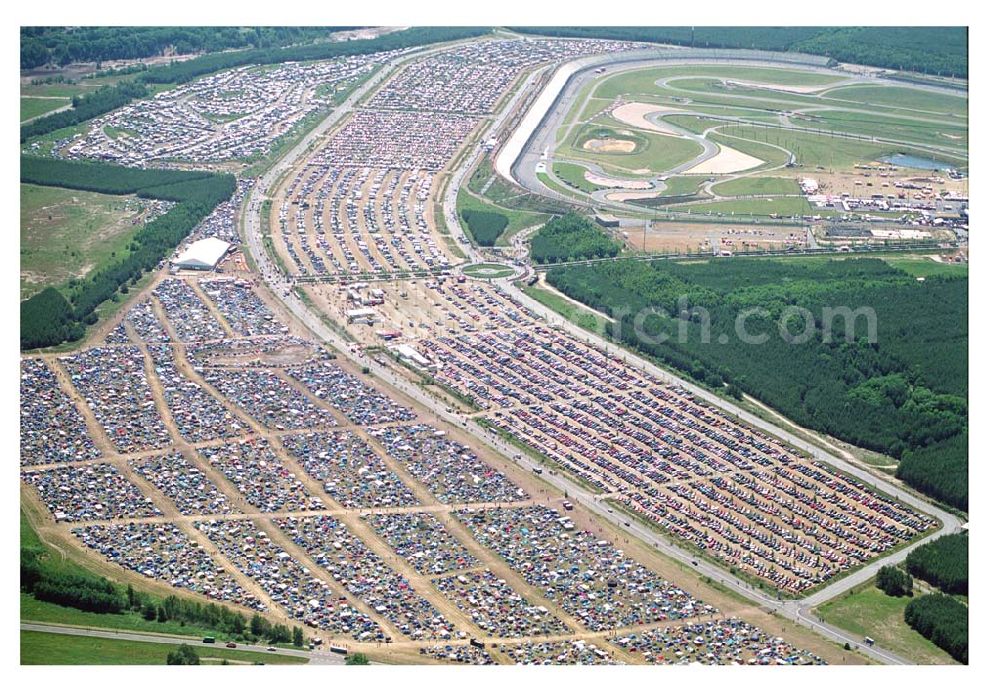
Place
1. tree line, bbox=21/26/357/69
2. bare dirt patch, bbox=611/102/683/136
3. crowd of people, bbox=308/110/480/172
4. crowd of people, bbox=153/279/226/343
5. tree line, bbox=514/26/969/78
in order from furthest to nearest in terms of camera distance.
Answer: tree line, bbox=514/26/969/78 < tree line, bbox=21/26/357/69 < bare dirt patch, bbox=611/102/683/136 < crowd of people, bbox=308/110/480/172 < crowd of people, bbox=153/279/226/343

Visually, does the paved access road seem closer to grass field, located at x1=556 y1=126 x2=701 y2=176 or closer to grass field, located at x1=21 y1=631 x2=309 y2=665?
grass field, located at x1=556 y1=126 x2=701 y2=176

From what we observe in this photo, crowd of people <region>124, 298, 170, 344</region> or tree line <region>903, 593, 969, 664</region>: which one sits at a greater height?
crowd of people <region>124, 298, 170, 344</region>

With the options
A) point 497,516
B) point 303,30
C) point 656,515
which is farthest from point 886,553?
point 303,30

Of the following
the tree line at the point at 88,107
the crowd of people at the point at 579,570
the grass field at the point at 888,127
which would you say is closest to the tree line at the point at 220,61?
the tree line at the point at 88,107

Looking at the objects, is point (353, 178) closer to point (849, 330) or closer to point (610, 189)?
point (610, 189)

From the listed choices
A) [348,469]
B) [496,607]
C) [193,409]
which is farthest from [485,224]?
[496,607]

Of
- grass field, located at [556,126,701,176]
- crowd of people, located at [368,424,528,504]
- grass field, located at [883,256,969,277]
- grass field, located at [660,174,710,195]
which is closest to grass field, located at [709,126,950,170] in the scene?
grass field, located at [556,126,701,176]
